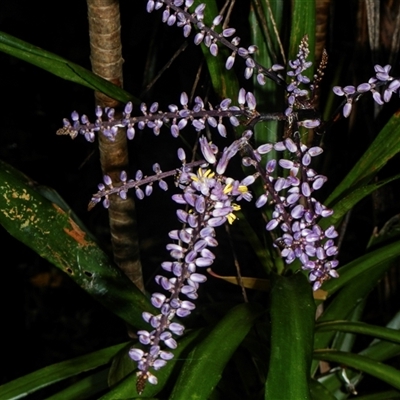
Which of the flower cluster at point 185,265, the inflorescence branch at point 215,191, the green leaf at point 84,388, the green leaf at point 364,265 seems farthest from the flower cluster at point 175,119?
the green leaf at point 84,388

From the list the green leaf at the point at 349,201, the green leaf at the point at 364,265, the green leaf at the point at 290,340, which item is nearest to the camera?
the green leaf at the point at 290,340

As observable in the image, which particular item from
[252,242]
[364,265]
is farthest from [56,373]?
[364,265]

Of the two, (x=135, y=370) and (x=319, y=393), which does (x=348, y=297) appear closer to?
(x=319, y=393)

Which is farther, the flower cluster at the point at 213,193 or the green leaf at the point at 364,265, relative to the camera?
the green leaf at the point at 364,265

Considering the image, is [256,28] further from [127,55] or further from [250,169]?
[127,55]

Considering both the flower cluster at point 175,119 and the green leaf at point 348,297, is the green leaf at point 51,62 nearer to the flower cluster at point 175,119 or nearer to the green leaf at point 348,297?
the flower cluster at point 175,119

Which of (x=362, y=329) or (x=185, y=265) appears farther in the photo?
(x=362, y=329)
